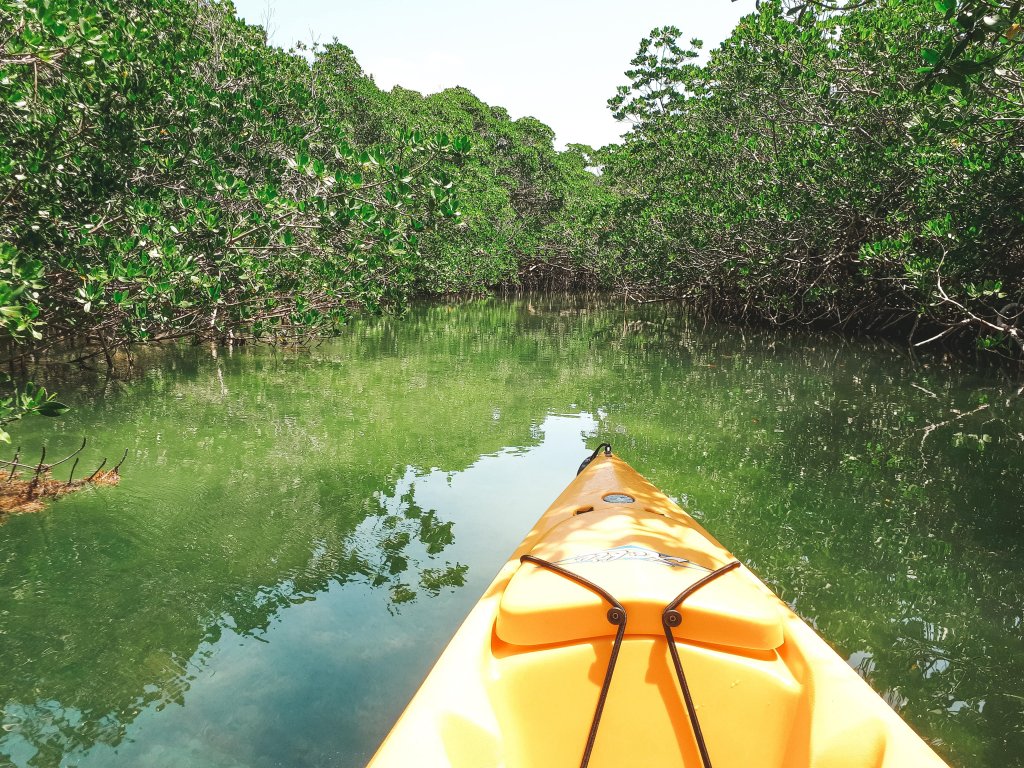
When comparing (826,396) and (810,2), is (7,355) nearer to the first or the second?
(810,2)

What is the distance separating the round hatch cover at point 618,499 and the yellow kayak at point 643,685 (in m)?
0.84

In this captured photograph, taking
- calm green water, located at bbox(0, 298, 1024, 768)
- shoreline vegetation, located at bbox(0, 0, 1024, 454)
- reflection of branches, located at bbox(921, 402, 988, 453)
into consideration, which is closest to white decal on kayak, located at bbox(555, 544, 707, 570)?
calm green water, located at bbox(0, 298, 1024, 768)

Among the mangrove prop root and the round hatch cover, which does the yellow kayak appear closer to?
the round hatch cover

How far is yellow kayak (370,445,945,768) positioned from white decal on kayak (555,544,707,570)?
0.02 metres

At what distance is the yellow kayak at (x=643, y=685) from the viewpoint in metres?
1.60

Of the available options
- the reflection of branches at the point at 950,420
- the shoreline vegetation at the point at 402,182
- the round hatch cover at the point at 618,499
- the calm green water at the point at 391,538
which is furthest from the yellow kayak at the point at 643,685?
the reflection of branches at the point at 950,420

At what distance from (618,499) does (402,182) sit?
3.70m

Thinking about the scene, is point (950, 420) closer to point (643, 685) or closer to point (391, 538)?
point (391, 538)

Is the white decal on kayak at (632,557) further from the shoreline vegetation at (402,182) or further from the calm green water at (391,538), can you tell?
the shoreline vegetation at (402,182)

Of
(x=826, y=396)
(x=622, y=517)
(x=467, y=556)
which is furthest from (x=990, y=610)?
(x=826, y=396)

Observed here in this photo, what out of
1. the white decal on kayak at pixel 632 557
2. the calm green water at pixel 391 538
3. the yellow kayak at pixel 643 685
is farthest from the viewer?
the calm green water at pixel 391 538

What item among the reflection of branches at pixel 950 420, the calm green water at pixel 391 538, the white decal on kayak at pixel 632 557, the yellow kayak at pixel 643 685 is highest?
the white decal on kayak at pixel 632 557

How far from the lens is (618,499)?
2898 mm

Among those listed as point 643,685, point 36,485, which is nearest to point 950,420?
point 643,685
